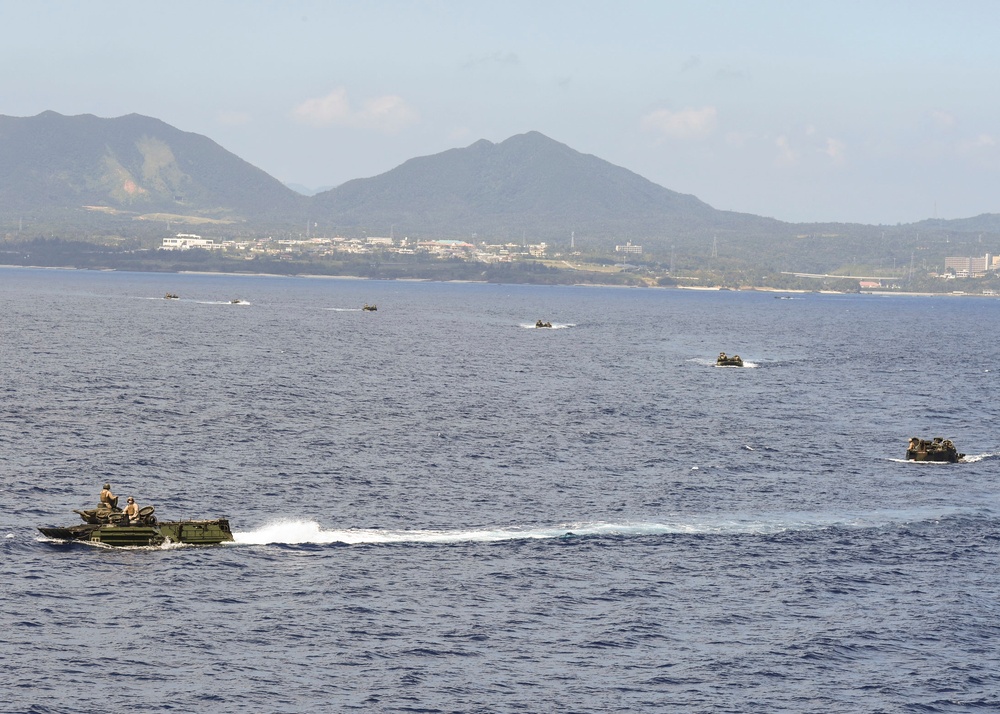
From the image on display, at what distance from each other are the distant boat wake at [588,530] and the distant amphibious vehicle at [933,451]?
2106 centimetres

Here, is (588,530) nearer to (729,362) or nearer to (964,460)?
(964,460)

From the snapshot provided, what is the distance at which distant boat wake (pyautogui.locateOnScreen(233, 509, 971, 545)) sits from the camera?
2921 inches

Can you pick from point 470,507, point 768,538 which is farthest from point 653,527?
point 470,507

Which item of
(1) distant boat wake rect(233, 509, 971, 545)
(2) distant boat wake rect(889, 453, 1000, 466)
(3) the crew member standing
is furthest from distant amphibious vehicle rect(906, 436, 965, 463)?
(3) the crew member standing

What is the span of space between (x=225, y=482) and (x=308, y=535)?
56.7ft

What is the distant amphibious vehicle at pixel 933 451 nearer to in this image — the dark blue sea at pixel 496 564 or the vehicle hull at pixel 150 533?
the dark blue sea at pixel 496 564

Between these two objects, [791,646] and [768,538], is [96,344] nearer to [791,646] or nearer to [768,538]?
[768,538]

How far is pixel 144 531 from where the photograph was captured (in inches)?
2817

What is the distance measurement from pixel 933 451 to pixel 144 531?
67.3 meters

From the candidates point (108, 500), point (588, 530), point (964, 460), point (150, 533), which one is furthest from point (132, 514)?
point (964, 460)

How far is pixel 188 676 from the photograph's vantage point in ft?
173

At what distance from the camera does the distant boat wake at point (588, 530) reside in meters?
74.2

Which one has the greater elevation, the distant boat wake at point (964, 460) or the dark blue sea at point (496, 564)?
the distant boat wake at point (964, 460)

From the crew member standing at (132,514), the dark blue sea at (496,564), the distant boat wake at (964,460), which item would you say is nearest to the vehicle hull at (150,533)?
the crew member standing at (132,514)
